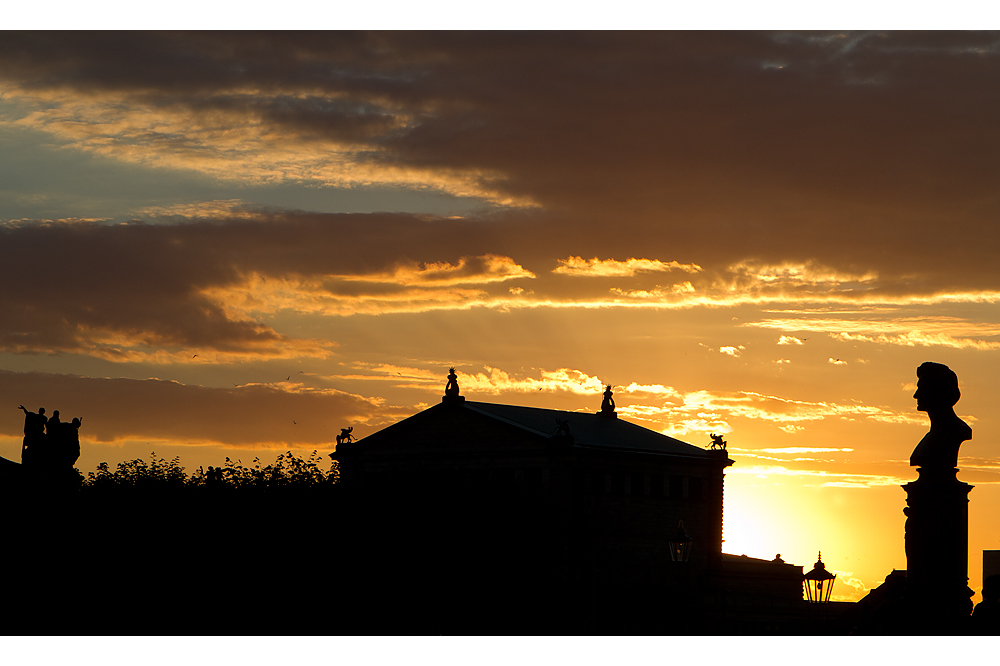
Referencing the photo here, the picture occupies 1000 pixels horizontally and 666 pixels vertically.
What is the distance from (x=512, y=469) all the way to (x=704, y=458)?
1447cm

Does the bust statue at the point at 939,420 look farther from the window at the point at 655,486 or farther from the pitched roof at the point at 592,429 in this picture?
the window at the point at 655,486

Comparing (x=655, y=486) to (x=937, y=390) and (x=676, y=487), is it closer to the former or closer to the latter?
(x=676, y=487)

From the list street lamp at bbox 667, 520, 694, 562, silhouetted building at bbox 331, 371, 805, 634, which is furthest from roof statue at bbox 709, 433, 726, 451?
street lamp at bbox 667, 520, 694, 562

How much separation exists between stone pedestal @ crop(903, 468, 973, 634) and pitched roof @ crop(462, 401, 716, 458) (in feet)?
201

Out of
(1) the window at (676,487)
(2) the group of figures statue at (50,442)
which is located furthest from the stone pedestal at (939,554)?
(1) the window at (676,487)

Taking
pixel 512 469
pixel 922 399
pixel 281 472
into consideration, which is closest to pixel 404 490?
pixel 281 472

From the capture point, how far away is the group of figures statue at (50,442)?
41438 mm

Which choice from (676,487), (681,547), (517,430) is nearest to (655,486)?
(676,487)

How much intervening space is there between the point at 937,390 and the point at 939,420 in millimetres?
557

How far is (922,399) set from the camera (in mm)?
22938

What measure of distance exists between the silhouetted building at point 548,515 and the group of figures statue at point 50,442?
63.1 feet

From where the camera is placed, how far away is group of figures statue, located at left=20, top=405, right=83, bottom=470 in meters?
41.4

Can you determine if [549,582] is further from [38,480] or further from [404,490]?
[38,480]

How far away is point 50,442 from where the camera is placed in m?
41.8
